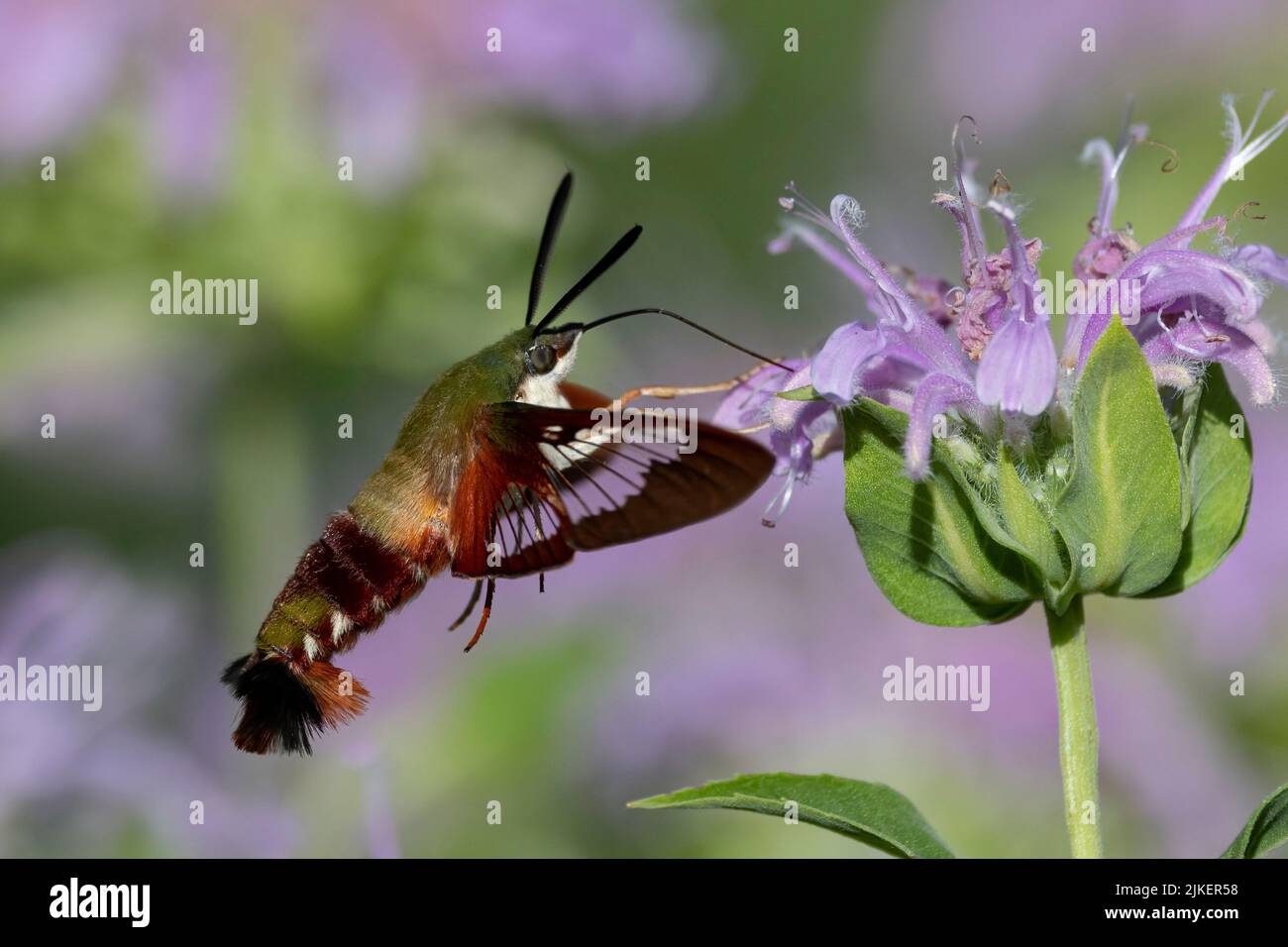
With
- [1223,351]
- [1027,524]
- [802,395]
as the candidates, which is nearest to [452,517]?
[802,395]

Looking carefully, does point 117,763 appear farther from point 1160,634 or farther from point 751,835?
point 1160,634

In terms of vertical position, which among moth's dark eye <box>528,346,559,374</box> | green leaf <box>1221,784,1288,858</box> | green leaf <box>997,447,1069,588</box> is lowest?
green leaf <box>1221,784,1288,858</box>

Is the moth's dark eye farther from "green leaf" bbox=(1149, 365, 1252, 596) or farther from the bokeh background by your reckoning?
"green leaf" bbox=(1149, 365, 1252, 596)

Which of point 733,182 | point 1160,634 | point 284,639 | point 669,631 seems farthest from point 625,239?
point 733,182

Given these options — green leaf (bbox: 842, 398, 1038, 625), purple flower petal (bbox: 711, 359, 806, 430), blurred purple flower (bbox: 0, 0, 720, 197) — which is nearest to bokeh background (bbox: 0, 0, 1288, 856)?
blurred purple flower (bbox: 0, 0, 720, 197)

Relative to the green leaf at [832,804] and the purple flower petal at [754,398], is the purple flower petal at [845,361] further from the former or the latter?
the green leaf at [832,804]

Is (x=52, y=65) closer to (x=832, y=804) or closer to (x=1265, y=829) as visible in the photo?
(x=832, y=804)

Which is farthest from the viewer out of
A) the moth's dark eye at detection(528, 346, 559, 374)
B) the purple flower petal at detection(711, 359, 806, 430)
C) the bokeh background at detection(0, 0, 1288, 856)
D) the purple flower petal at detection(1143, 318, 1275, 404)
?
the bokeh background at detection(0, 0, 1288, 856)
